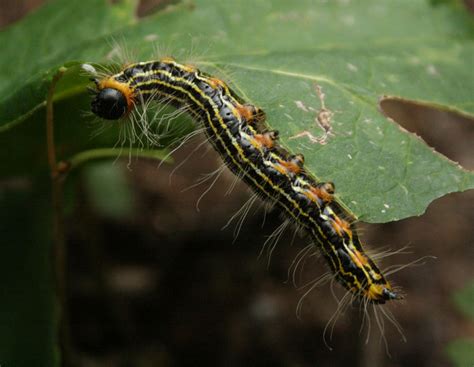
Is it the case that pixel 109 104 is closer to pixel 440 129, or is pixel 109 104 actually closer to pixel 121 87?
pixel 121 87

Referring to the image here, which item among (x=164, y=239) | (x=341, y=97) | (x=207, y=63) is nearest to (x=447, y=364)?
(x=164, y=239)

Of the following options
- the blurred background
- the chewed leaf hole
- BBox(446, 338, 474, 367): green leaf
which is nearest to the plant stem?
the blurred background

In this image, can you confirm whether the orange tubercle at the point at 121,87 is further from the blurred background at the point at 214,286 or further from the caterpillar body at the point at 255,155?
the blurred background at the point at 214,286

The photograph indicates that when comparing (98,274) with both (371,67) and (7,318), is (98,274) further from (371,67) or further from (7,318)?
(371,67)

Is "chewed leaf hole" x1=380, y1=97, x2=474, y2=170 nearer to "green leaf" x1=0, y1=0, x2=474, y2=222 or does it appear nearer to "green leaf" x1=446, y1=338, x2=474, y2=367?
"green leaf" x1=0, y1=0, x2=474, y2=222

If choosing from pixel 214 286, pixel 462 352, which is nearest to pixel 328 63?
pixel 462 352

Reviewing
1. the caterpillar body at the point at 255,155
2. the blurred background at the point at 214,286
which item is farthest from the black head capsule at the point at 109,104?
the blurred background at the point at 214,286
